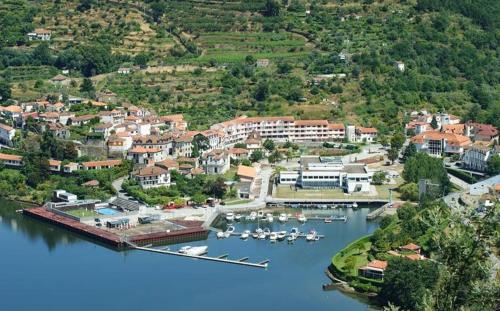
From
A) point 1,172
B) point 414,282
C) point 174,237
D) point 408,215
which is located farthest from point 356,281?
point 1,172

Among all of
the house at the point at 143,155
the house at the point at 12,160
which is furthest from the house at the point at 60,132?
the house at the point at 143,155

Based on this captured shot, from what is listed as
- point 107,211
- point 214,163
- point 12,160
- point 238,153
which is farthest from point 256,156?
point 12,160

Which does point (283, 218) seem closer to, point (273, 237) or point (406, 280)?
point (273, 237)

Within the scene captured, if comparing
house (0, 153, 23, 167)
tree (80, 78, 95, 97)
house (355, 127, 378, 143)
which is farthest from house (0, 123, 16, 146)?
house (355, 127, 378, 143)

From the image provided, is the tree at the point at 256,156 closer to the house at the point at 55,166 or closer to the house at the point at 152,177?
the house at the point at 152,177

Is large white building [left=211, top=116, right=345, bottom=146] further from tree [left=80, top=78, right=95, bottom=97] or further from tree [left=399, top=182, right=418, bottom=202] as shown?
tree [left=399, top=182, right=418, bottom=202]

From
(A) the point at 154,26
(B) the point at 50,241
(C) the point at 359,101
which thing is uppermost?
(A) the point at 154,26

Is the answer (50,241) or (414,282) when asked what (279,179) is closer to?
(50,241)
